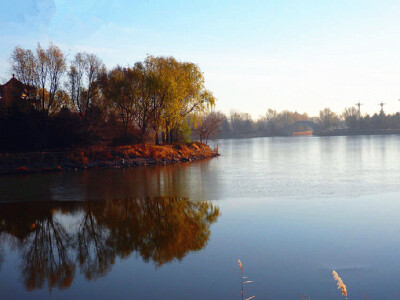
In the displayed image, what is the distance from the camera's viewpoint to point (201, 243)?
8320 millimetres

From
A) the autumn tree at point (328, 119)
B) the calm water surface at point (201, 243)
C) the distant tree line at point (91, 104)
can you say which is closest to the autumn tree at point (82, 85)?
the distant tree line at point (91, 104)

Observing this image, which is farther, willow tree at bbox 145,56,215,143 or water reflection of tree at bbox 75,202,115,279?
willow tree at bbox 145,56,215,143

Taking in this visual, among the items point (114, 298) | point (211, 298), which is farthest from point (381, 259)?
point (114, 298)

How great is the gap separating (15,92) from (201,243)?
2528 centimetres

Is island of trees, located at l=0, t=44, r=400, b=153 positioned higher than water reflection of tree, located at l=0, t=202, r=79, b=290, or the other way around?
island of trees, located at l=0, t=44, r=400, b=153

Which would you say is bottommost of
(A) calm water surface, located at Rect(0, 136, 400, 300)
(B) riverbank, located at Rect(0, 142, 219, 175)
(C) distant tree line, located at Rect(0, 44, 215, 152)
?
(A) calm water surface, located at Rect(0, 136, 400, 300)

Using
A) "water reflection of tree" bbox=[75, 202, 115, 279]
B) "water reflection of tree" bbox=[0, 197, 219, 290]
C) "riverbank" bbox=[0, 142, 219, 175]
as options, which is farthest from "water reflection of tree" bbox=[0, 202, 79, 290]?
"riverbank" bbox=[0, 142, 219, 175]

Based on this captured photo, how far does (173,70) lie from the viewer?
34906 millimetres

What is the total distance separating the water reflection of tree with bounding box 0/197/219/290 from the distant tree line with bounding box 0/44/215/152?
1679cm

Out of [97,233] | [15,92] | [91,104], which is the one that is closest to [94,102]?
[91,104]

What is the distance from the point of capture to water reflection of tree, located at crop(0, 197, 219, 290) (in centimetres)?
726

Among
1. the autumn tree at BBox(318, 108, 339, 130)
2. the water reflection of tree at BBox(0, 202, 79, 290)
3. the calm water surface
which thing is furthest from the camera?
the autumn tree at BBox(318, 108, 339, 130)

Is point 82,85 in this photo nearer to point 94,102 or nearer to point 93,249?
point 94,102

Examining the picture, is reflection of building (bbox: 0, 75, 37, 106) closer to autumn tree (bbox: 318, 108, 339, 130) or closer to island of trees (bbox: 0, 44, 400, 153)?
island of trees (bbox: 0, 44, 400, 153)
